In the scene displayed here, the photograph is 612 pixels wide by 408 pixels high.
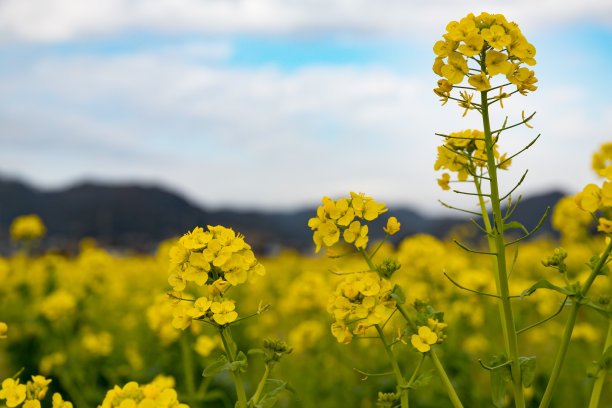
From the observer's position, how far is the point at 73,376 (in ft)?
16.3

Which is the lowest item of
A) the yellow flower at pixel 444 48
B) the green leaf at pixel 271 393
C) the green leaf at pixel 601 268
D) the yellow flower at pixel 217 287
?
the green leaf at pixel 271 393

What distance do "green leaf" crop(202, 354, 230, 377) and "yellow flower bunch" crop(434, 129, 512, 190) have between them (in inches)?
41.0

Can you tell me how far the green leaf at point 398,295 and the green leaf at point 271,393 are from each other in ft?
1.42

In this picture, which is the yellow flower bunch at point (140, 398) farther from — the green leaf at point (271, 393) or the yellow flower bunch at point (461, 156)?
the yellow flower bunch at point (461, 156)

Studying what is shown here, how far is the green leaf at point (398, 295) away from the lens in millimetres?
1623

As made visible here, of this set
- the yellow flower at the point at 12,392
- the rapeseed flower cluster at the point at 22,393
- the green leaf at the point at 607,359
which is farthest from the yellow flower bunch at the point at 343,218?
the yellow flower at the point at 12,392

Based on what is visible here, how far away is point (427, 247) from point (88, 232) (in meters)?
30.6

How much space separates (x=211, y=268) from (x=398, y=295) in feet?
1.98

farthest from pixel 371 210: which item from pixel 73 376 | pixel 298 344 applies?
pixel 73 376

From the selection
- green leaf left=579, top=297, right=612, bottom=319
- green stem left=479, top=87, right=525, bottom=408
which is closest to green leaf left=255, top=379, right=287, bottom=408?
green stem left=479, top=87, right=525, bottom=408

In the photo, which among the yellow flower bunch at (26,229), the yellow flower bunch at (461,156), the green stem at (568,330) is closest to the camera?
the green stem at (568,330)

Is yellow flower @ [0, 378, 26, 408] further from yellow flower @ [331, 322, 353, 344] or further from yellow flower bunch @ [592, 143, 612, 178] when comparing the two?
yellow flower bunch @ [592, 143, 612, 178]

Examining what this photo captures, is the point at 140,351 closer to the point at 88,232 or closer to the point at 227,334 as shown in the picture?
the point at 227,334

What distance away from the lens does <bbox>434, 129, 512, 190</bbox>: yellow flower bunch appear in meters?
1.94
